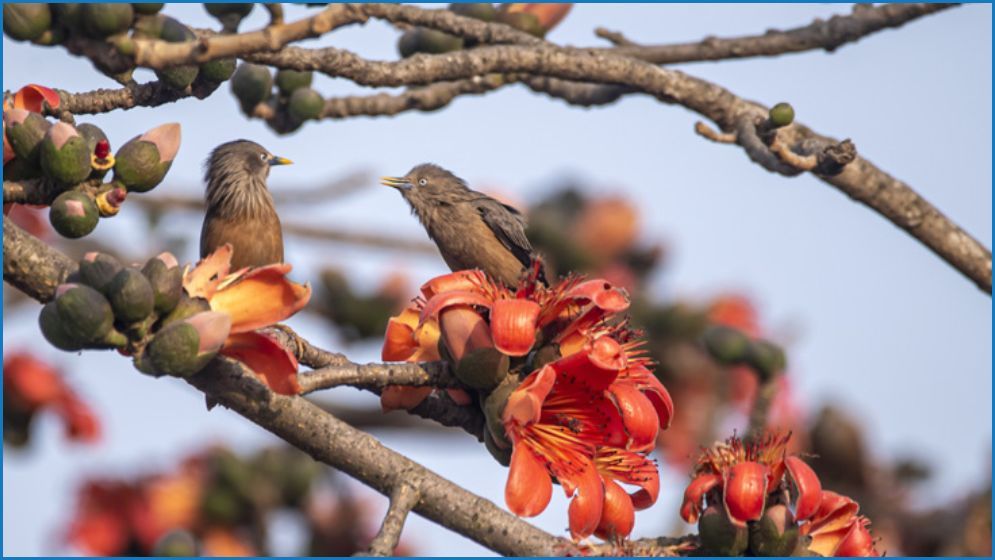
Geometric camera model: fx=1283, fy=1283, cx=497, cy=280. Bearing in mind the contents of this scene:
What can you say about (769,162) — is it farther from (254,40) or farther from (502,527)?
(254,40)

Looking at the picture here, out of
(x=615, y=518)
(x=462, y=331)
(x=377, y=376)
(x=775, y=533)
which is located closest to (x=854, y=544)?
(x=775, y=533)

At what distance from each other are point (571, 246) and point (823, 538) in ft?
13.2

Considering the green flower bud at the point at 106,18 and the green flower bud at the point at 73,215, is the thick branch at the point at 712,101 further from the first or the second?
the green flower bud at the point at 106,18

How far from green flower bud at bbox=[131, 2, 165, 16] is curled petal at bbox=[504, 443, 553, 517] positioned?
120 centimetres

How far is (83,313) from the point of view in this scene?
245 centimetres

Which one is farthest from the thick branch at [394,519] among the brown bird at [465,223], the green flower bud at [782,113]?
the brown bird at [465,223]

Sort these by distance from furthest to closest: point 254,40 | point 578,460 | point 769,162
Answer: point 769,162, point 578,460, point 254,40

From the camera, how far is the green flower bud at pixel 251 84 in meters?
4.49

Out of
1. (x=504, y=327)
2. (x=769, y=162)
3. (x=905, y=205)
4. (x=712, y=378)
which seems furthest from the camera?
(x=712, y=378)

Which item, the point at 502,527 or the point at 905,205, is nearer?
the point at 502,527

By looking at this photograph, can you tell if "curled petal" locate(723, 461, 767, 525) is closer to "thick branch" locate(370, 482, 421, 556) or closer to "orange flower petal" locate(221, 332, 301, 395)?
"thick branch" locate(370, 482, 421, 556)

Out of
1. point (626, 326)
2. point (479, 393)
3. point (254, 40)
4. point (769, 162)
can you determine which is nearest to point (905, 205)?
point (769, 162)

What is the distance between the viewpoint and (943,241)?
4727 mm

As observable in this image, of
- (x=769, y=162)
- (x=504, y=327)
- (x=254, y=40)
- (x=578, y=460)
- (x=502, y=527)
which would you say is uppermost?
(x=769, y=162)
